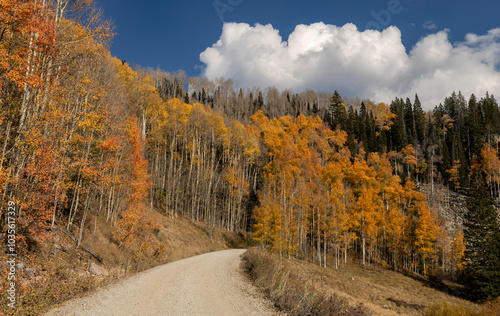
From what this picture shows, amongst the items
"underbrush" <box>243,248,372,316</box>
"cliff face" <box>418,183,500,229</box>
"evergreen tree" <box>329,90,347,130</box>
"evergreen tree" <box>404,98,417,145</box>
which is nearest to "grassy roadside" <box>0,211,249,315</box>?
"underbrush" <box>243,248,372,316</box>

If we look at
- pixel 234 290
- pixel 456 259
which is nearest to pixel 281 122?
pixel 456 259

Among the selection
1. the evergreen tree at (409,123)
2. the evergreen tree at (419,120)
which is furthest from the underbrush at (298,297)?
the evergreen tree at (419,120)

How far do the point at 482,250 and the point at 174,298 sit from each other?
4064 centimetres

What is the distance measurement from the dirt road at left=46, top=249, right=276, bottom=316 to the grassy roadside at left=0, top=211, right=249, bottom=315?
608 mm

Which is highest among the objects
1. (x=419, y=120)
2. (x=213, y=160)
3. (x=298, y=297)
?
(x=419, y=120)

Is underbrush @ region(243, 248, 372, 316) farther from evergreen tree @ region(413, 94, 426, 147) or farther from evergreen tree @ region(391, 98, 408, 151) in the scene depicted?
evergreen tree @ region(413, 94, 426, 147)

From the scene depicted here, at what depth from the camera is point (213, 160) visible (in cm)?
4412

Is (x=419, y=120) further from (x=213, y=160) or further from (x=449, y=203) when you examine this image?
(x=213, y=160)

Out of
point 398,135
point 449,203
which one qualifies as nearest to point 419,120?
point 398,135

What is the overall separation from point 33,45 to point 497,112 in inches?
4816

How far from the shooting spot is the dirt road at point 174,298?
8.12 meters

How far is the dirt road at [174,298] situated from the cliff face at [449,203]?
192ft

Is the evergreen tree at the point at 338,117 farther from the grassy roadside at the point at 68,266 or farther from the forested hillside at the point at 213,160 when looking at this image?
the grassy roadside at the point at 68,266

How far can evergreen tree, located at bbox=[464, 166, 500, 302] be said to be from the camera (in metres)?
30.0
